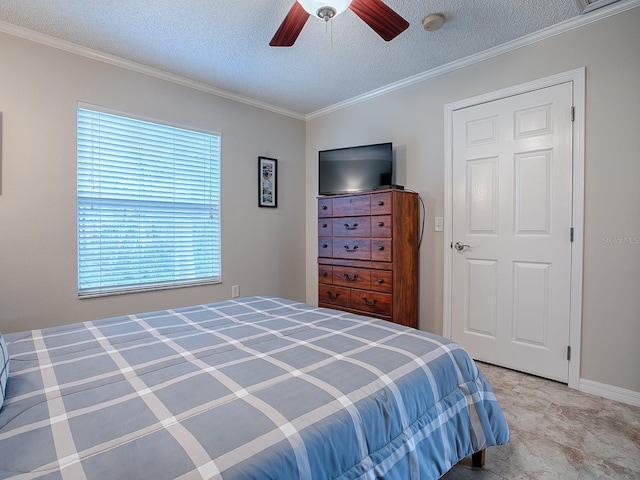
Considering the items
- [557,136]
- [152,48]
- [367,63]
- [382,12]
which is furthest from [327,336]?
[152,48]

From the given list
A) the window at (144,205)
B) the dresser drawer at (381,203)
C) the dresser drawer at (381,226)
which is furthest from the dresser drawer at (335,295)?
the window at (144,205)

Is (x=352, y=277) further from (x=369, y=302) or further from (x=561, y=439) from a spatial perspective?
(x=561, y=439)

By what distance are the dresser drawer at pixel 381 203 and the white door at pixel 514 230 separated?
600mm

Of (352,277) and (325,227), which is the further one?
(325,227)

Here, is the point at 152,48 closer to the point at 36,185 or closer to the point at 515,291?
the point at 36,185

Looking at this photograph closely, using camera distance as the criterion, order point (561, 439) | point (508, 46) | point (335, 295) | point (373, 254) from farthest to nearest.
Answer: point (335, 295), point (373, 254), point (508, 46), point (561, 439)

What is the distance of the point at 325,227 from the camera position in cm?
332

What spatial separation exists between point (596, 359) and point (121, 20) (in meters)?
3.92

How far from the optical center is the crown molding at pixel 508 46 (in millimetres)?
2098

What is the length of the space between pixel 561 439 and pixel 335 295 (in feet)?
6.34

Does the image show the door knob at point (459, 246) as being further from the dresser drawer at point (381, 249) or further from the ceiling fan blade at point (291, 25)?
the ceiling fan blade at point (291, 25)

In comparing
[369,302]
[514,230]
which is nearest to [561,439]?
[514,230]

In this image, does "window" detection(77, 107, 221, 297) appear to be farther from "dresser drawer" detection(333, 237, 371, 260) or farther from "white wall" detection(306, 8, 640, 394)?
"white wall" detection(306, 8, 640, 394)

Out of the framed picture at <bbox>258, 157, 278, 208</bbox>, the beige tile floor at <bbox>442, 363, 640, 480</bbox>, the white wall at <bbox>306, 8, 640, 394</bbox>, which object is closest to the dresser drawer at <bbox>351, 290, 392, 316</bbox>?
the beige tile floor at <bbox>442, 363, 640, 480</bbox>
